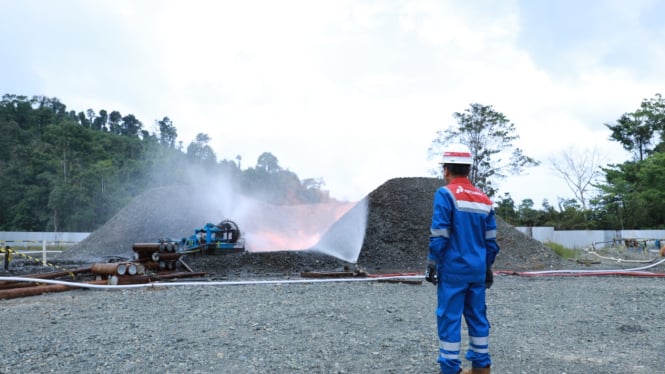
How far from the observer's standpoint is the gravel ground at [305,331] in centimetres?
391

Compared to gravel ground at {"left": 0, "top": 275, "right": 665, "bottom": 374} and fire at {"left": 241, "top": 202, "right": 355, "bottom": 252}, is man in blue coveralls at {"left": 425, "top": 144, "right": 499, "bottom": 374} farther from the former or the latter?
fire at {"left": 241, "top": 202, "right": 355, "bottom": 252}

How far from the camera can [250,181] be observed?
2592cm

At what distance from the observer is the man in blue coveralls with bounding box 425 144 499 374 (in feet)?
11.0

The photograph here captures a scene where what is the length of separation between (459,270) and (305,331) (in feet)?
7.15

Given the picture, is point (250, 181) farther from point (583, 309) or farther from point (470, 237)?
point (470, 237)

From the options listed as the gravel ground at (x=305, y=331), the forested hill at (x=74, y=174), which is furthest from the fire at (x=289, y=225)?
the gravel ground at (x=305, y=331)

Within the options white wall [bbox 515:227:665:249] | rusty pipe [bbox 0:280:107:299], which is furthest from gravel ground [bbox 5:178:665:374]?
white wall [bbox 515:227:665:249]

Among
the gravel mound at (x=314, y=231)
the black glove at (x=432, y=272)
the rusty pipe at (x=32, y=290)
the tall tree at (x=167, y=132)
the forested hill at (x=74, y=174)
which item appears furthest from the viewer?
the tall tree at (x=167, y=132)

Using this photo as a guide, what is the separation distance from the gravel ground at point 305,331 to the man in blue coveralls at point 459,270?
531 mm

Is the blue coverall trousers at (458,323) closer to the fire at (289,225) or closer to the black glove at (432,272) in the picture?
the black glove at (432,272)

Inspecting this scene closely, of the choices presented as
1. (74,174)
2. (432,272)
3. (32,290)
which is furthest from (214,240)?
(74,174)

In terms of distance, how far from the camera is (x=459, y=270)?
3.42 meters

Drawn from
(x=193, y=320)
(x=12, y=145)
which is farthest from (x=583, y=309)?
(x=12, y=145)

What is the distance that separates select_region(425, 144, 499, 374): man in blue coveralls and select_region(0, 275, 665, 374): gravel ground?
0.53 meters
